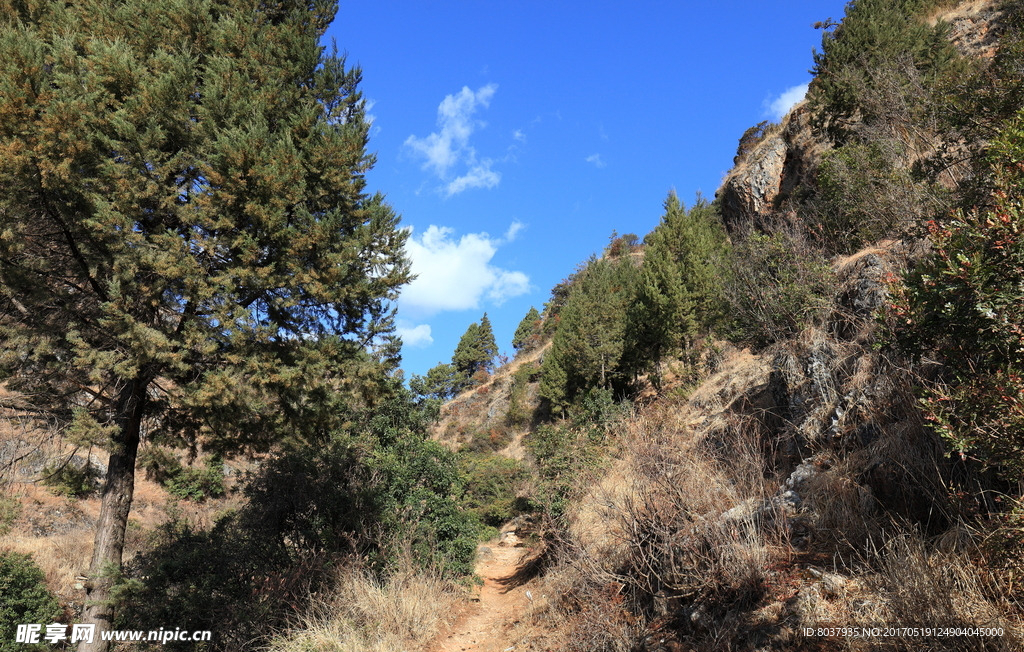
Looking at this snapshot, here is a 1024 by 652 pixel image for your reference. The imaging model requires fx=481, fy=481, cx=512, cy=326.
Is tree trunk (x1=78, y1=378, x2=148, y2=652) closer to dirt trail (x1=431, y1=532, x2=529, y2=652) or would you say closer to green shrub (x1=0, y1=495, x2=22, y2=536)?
dirt trail (x1=431, y1=532, x2=529, y2=652)

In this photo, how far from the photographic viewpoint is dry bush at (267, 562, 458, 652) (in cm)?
604

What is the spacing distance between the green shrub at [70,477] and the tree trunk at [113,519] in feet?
1.11

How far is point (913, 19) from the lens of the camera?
17469 mm

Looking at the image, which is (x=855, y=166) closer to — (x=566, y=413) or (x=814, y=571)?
(x=814, y=571)

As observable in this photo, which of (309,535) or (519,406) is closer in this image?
(309,535)

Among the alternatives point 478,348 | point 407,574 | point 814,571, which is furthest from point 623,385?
point 478,348

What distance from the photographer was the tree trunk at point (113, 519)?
19.7 feet

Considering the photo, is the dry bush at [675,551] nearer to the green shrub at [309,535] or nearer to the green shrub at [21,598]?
the green shrub at [309,535]

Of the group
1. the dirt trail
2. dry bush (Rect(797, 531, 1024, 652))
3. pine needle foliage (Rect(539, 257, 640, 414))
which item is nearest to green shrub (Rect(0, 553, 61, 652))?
the dirt trail

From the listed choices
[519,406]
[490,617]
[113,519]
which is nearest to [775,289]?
[490,617]

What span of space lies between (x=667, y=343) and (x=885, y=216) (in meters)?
15.0

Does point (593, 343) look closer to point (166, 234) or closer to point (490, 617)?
point (490, 617)

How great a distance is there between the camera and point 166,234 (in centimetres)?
568

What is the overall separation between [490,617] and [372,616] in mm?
2521
